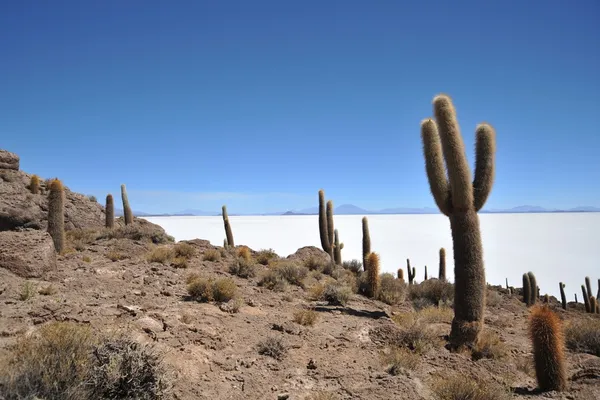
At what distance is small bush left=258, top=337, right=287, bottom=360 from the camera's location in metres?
7.18

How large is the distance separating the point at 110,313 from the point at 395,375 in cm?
542

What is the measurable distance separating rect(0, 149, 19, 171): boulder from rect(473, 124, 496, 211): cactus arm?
24609mm

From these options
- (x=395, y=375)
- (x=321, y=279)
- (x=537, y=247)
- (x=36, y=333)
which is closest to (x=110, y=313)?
(x=36, y=333)

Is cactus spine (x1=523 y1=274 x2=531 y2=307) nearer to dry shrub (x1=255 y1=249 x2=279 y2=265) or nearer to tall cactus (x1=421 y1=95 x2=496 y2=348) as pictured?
dry shrub (x1=255 y1=249 x2=279 y2=265)

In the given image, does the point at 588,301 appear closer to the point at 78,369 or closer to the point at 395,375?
the point at 395,375

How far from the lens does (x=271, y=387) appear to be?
19.9 ft

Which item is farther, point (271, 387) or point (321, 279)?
point (321, 279)

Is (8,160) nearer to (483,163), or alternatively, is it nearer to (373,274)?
(373,274)

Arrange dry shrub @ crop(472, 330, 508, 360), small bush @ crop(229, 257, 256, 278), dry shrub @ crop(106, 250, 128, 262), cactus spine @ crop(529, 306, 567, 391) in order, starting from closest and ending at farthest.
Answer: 1. cactus spine @ crop(529, 306, 567, 391)
2. dry shrub @ crop(472, 330, 508, 360)
3. dry shrub @ crop(106, 250, 128, 262)
4. small bush @ crop(229, 257, 256, 278)

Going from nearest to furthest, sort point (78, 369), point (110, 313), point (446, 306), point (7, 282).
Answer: point (78, 369) < point (110, 313) < point (7, 282) < point (446, 306)

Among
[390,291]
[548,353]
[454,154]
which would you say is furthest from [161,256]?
[548,353]

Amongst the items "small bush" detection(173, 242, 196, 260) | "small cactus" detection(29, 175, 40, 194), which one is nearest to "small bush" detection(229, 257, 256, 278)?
"small bush" detection(173, 242, 196, 260)

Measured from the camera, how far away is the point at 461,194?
955cm

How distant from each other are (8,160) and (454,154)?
80.1 feet
